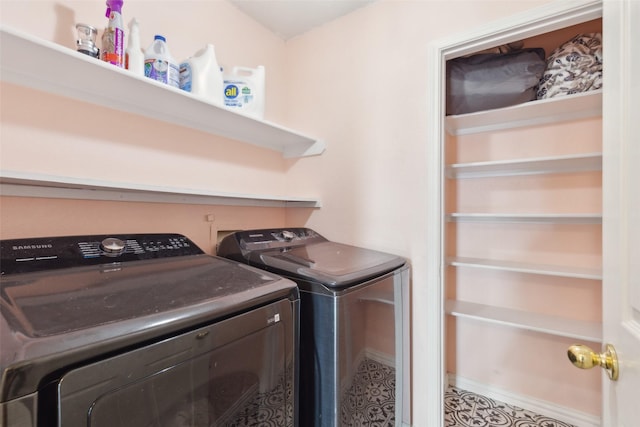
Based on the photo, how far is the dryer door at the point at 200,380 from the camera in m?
0.58

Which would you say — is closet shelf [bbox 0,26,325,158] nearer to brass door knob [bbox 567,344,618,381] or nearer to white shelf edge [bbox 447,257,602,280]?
white shelf edge [bbox 447,257,602,280]

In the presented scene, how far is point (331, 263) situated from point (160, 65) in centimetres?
114

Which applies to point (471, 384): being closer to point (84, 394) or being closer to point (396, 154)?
point (396, 154)

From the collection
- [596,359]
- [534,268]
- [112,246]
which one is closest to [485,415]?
[534,268]

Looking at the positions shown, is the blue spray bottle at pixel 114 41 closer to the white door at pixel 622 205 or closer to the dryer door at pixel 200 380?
the dryer door at pixel 200 380

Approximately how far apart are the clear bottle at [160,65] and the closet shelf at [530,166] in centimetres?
167

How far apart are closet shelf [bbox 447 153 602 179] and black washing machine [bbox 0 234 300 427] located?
4.89ft

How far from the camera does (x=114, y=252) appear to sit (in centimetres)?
110

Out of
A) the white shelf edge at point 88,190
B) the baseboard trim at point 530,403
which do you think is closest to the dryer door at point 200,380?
the white shelf edge at point 88,190

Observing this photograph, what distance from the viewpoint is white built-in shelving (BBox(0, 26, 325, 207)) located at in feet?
3.11

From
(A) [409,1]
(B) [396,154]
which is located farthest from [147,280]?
(A) [409,1]

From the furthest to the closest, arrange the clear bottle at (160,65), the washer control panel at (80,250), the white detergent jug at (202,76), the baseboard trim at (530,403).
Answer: the baseboard trim at (530,403) → the white detergent jug at (202,76) → the clear bottle at (160,65) → the washer control panel at (80,250)

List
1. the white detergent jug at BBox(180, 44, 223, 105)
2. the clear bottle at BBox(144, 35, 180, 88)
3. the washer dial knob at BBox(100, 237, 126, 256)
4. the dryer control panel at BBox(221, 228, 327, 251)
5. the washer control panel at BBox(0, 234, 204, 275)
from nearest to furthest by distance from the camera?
the washer control panel at BBox(0, 234, 204, 275) → the washer dial knob at BBox(100, 237, 126, 256) → the clear bottle at BBox(144, 35, 180, 88) → the white detergent jug at BBox(180, 44, 223, 105) → the dryer control panel at BBox(221, 228, 327, 251)

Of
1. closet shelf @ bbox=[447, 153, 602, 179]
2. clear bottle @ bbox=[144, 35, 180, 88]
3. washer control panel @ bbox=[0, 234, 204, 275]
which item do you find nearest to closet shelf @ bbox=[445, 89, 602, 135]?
closet shelf @ bbox=[447, 153, 602, 179]
